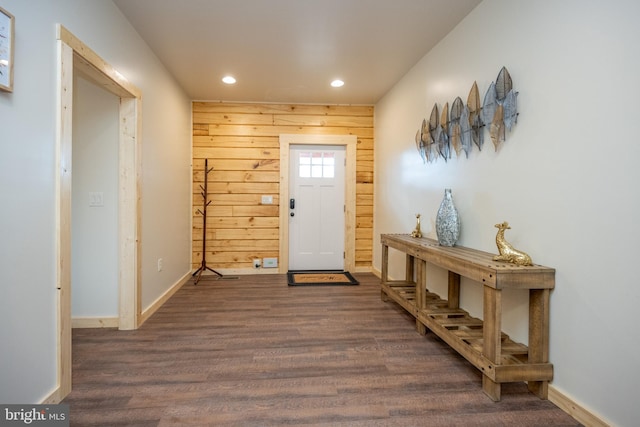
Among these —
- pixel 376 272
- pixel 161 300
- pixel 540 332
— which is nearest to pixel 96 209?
pixel 161 300

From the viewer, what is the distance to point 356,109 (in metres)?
4.66

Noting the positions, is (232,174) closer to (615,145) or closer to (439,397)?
(439,397)

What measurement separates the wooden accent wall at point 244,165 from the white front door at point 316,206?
25cm

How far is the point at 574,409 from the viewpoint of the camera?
→ 1.56 meters

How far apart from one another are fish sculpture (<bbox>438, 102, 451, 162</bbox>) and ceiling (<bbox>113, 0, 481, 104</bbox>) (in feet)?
2.22

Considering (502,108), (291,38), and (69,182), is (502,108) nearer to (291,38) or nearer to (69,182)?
(291,38)

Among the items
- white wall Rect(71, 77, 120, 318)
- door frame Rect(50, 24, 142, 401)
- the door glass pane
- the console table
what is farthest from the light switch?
the console table

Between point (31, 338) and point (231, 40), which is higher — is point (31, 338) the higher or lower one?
the lower one

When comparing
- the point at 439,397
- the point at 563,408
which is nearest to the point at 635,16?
the point at 563,408

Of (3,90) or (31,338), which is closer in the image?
(3,90)

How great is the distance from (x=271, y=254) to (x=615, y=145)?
3.90 m

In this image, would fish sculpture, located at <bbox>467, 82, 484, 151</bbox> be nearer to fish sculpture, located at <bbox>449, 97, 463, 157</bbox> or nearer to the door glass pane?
fish sculpture, located at <bbox>449, 97, 463, 157</bbox>

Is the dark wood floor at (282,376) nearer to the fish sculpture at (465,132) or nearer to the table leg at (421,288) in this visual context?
the table leg at (421,288)

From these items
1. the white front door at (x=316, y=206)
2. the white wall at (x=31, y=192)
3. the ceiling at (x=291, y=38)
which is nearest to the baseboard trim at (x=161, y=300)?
the white wall at (x=31, y=192)
